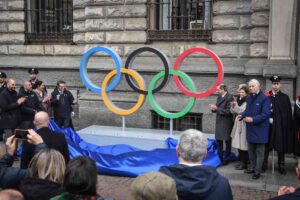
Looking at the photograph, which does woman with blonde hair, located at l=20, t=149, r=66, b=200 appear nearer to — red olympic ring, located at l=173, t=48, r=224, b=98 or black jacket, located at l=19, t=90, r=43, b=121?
black jacket, located at l=19, t=90, r=43, b=121

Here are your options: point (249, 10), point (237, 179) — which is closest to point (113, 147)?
point (237, 179)

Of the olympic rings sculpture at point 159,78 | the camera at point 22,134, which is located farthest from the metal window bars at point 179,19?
the camera at point 22,134

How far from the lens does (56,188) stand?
10.3 ft

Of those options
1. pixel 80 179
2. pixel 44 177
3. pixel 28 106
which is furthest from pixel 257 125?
pixel 80 179

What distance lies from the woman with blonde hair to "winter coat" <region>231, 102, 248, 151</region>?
16.3 feet

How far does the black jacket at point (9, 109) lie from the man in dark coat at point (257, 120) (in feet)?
15.2

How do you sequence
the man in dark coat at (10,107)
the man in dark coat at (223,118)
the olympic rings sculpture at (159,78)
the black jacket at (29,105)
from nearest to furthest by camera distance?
the man in dark coat at (223,118)
the man in dark coat at (10,107)
the black jacket at (29,105)
the olympic rings sculpture at (159,78)

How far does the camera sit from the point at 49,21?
1336 cm

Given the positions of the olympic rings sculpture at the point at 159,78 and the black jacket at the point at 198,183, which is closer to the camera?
the black jacket at the point at 198,183

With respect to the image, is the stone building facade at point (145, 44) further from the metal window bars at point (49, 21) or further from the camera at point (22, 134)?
the camera at point (22, 134)

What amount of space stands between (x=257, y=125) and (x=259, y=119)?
0.54 feet

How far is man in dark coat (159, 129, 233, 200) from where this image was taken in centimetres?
293

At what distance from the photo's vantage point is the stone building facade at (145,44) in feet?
31.3

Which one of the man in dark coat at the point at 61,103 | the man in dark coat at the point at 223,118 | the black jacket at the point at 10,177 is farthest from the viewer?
the man in dark coat at the point at 61,103
